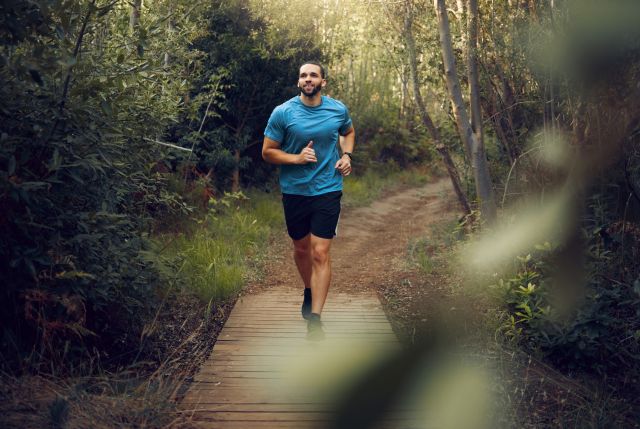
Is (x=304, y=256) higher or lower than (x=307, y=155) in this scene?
lower

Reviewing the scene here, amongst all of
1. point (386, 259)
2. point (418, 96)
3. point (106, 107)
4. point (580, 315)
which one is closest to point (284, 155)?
point (106, 107)

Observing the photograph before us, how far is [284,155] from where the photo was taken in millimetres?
5582

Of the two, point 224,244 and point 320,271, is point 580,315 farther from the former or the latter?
point 224,244

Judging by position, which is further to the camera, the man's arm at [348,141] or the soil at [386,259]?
the soil at [386,259]

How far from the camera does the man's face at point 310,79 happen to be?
560 centimetres

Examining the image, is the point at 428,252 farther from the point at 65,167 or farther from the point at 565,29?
the point at 65,167

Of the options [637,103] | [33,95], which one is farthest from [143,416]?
[637,103]

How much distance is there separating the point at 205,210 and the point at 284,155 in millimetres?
4794

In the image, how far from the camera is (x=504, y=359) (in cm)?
527

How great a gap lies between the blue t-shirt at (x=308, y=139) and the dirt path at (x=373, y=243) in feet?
7.00

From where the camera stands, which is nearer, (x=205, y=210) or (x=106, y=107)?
(x=106, y=107)

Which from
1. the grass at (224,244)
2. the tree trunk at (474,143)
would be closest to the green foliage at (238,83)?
the grass at (224,244)

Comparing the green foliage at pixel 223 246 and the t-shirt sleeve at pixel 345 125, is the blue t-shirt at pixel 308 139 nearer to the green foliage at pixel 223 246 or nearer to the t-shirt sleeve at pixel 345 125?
the t-shirt sleeve at pixel 345 125

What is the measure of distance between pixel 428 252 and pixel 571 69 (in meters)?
4.14
